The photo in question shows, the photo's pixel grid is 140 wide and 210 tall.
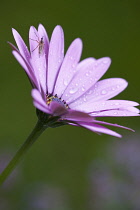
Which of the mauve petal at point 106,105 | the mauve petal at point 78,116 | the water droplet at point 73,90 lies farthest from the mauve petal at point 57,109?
the water droplet at point 73,90

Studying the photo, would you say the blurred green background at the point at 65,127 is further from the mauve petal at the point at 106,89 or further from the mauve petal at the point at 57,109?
the mauve petal at the point at 57,109

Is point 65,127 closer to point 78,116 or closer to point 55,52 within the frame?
point 55,52

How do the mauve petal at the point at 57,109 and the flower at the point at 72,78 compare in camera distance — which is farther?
the flower at the point at 72,78

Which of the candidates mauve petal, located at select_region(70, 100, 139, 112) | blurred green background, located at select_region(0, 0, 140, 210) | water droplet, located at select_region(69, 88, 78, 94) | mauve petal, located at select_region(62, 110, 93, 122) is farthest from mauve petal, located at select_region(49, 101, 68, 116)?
blurred green background, located at select_region(0, 0, 140, 210)

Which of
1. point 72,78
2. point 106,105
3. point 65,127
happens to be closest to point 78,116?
point 106,105

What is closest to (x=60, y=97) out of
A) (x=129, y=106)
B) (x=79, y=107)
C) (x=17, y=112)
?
(x=79, y=107)

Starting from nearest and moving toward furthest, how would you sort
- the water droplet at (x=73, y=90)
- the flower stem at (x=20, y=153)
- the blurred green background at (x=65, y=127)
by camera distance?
1. the flower stem at (x=20, y=153)
2. the water droplet at (x=73, y=90)
3. the blurred green background at (x=65, y=127)
